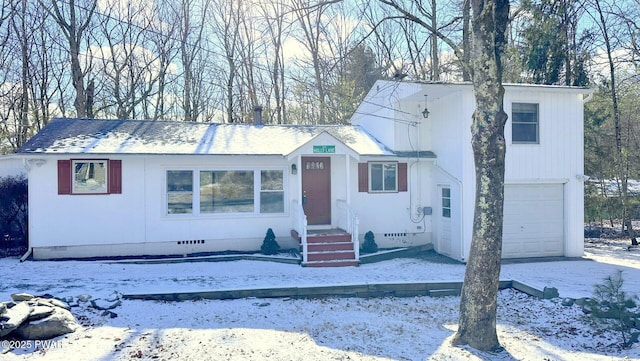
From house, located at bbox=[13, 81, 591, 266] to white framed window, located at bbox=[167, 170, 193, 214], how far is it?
1.1 inches

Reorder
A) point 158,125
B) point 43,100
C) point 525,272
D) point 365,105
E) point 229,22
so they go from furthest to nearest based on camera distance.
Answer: point 229,22, point 43,100, point 365,105, point 158,125, point 525,272

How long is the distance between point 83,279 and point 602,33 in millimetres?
18132

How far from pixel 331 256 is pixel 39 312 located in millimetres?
6788

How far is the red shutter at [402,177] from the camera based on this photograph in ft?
44.1

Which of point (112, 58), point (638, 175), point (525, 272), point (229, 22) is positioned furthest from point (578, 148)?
point (112, 58)

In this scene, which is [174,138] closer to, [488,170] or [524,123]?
[488,170]

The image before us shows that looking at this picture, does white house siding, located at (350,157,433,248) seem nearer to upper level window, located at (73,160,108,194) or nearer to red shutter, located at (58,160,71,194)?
upper level window, located at (73,160,108,194)

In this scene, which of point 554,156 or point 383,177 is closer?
point 554,156

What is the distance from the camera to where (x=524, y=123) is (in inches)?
478

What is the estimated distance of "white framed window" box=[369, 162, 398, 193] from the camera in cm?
1336

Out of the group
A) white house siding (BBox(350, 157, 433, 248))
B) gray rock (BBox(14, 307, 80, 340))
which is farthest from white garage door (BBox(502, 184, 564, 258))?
gray rock (BBox(14, 307, 80, 340))

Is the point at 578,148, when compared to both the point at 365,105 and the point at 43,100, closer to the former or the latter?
the point at 365,105

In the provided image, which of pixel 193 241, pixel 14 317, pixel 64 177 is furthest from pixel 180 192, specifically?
pixel 14 317

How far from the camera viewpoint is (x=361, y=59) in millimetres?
23109
